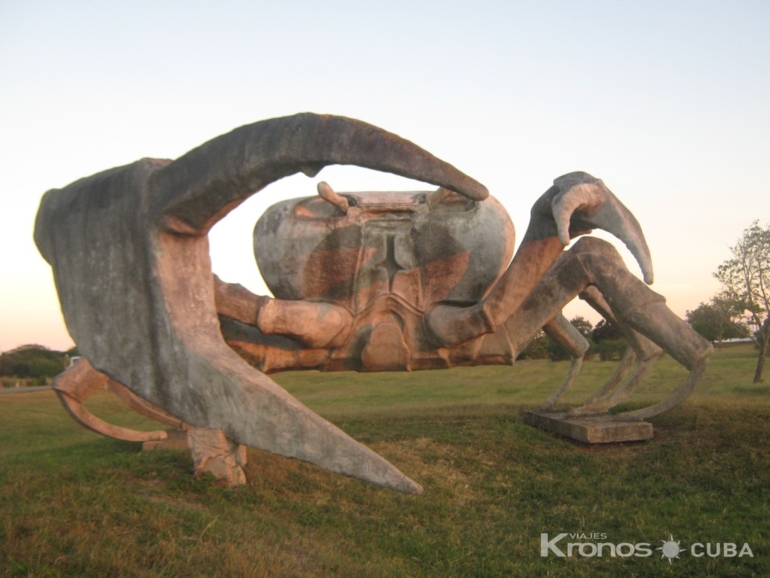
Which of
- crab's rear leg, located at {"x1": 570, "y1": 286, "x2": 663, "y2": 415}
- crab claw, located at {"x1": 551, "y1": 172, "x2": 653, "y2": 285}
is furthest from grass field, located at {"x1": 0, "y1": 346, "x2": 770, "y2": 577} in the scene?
crab claw, located at {"x1": 551, "y1": 172, "x2": 653, "y2": 285}

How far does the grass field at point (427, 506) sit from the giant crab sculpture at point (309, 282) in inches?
24.9

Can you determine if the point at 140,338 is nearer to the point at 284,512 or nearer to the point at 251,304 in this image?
the point at 251,304

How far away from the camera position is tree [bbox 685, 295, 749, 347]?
50.5 feet

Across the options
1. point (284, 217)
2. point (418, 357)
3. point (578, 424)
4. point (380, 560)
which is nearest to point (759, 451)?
point (578, 424)

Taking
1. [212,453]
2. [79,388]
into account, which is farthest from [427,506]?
[79,388]

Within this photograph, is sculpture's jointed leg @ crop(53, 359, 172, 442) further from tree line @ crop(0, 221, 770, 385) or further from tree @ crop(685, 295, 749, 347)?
tree @ crop(685, 295, 749, 347)

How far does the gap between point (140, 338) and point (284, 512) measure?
1.89m

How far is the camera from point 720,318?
16.5 m

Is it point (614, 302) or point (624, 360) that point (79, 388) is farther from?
point (624, 360)

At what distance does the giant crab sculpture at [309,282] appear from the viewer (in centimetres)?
449

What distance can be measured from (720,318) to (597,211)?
38.2 ft

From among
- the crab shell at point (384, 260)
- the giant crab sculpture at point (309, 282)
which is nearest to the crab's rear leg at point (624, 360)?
the giant crab sculpture at point (309, 282)

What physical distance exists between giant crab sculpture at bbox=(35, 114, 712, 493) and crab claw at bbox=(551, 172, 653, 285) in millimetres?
18

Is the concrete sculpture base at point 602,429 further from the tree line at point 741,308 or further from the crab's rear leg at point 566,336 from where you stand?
the tree line at point 741,308
